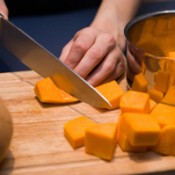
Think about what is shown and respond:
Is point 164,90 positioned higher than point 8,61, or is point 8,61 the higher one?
point 164,90

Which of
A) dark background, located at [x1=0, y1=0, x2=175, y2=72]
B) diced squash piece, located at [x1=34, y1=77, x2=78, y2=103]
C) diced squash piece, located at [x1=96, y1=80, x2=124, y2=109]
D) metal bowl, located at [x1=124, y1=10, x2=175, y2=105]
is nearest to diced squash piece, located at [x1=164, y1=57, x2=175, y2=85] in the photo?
metal bowl, located at [x1=124, y1=10, x2=175, y2=105]

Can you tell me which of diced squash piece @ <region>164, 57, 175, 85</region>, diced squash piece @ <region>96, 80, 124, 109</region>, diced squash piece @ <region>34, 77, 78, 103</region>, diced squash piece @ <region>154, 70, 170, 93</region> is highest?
diced squash piece @ <region>164, 57, 175, 85</region>

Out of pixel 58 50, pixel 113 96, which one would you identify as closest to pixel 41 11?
pixel 58 50

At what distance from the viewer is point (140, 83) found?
94 centimetres

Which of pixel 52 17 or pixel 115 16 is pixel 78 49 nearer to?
pixel 115 16

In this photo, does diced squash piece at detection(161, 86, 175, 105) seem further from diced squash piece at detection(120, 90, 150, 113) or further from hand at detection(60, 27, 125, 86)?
hand at detection(60, 27, 125, 86)

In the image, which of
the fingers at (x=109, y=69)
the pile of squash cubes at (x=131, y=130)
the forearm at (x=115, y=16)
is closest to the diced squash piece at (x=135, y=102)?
the pile of squash cubes at (x=131, y=130)

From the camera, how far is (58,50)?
125cm

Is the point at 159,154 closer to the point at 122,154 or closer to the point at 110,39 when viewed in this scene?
the point at 122,154

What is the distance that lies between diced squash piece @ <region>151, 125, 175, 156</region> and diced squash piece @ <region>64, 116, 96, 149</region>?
0.14 metres

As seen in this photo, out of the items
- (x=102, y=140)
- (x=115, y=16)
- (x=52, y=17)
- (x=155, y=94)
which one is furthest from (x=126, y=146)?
(x=52, y=17)

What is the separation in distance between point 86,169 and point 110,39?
0.39 m

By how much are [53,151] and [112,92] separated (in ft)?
0.66

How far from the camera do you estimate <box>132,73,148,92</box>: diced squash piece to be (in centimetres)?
93
